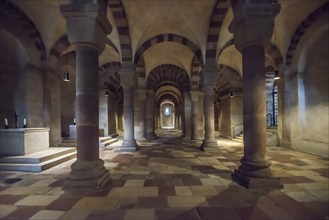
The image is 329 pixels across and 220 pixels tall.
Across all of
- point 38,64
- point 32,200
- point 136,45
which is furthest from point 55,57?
point 32,200

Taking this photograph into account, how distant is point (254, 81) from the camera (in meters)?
4.29

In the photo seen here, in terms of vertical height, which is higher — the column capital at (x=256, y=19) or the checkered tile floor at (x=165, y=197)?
the column capital at (x=256, y=19)

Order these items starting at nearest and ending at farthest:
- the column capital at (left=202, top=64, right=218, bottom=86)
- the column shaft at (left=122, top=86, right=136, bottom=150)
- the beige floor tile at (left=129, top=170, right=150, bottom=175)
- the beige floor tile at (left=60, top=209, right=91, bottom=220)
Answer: the beige floor tile at (left=60, top=209, right=91, bottom=220) → the beige floor tile at (left=129, top=170, right=150, bottom=175) → the column capital at (left=202, top=64, right=218, bottom=86) → the column shaft at (left=122, top=86, right=136, bottom=150)

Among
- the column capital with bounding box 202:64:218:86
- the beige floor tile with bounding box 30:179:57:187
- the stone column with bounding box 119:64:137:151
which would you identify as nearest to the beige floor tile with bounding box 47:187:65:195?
the beige floor tile with bounding box 30:179:57:187

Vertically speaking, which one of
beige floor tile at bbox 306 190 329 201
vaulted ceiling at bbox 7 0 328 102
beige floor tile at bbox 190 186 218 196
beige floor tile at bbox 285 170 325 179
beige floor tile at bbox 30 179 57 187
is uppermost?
vaulted ceiling at bbox 7 0 328 102

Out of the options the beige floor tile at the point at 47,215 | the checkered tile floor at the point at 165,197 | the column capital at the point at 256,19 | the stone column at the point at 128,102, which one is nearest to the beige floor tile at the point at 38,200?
the checkered tile floor at the point at 165,197

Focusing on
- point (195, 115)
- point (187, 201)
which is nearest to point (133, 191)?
point (187, 201)

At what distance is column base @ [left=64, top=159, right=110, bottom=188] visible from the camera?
402 cm

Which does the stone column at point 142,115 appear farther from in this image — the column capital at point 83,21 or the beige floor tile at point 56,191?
the beige floor tile at point 56,191

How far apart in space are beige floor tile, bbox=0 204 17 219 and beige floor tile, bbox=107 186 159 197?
146cm

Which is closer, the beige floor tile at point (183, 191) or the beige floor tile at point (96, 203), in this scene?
the beige floor tile at point (96, 203)

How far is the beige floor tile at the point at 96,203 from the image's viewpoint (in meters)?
3.20

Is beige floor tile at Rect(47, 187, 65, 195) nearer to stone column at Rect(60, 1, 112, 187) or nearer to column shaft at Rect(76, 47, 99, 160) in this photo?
stone column at Rect(60, 1, 112, 187)

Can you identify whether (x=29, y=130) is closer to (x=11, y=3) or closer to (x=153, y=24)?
(x=11, y=3)
